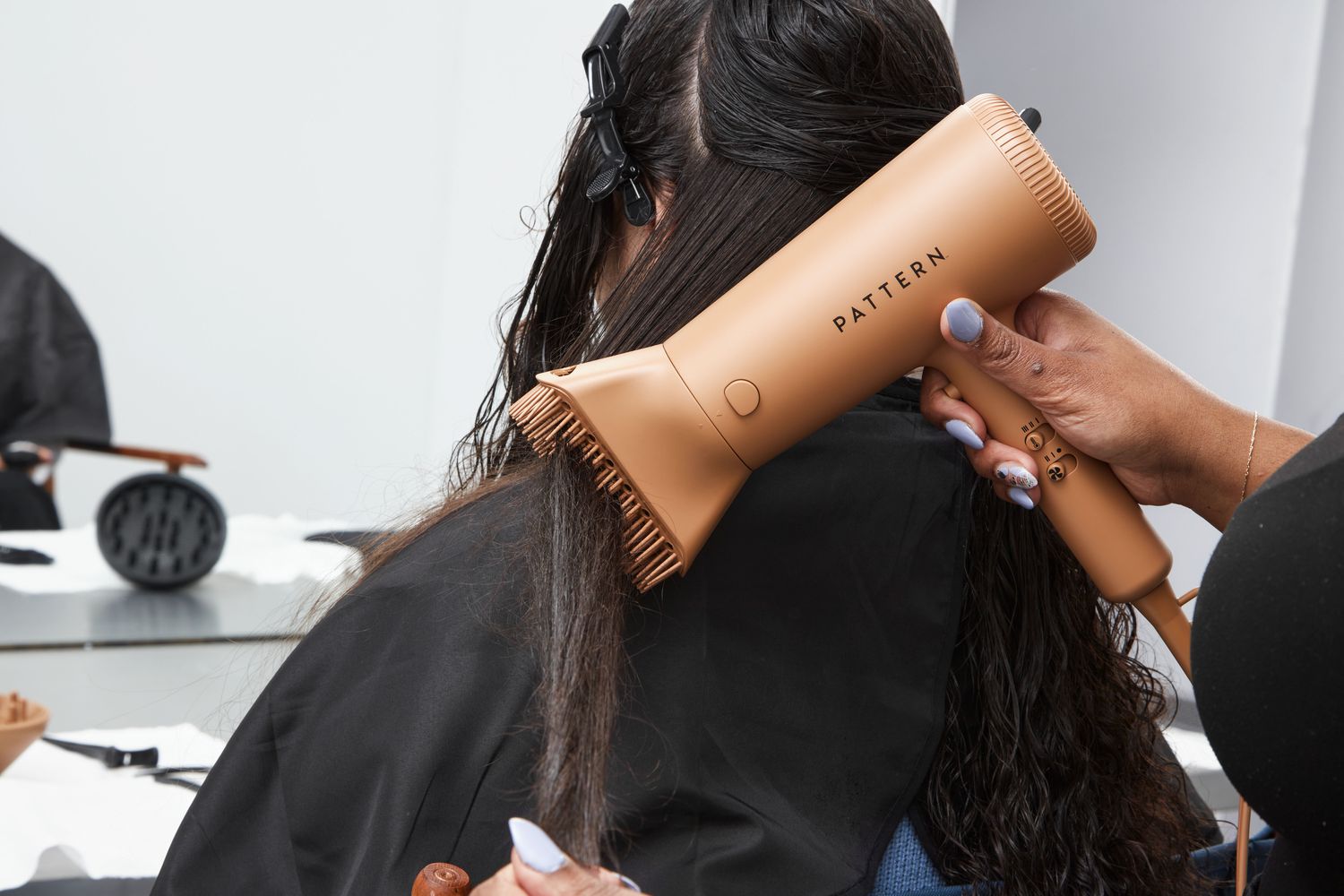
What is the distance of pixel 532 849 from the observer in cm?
54

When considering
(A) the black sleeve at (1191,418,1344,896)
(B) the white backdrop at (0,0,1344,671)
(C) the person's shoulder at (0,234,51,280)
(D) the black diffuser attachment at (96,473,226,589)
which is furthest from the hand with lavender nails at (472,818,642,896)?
(C) the person's shoulder at (0,234,51,280)

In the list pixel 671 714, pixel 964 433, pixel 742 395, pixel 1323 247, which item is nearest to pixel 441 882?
pixel 671 714

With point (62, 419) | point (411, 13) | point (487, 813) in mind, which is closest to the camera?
point (487, 813)

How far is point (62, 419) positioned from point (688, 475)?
2.06 metres

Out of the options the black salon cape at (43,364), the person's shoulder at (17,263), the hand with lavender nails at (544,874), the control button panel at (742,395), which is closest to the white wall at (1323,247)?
the control button panel at (742,395)

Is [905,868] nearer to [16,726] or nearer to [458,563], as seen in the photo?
[458,563]

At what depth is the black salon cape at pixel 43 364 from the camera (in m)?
2.25

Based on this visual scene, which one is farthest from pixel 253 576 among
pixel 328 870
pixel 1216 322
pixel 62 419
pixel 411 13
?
pixel 411 13

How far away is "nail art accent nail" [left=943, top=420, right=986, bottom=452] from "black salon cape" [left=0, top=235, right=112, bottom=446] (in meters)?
2.00

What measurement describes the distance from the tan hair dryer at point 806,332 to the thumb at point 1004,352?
1cm

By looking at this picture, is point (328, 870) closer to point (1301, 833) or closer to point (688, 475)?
point (688, 475)

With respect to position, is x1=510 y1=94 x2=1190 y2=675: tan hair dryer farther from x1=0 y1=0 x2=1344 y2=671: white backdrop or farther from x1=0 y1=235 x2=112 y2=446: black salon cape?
x1=0 y1=235 x2=112 y2=446: black salon cape

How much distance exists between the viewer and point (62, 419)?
2.26 m

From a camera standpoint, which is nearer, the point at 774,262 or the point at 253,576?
the point at 774,262
